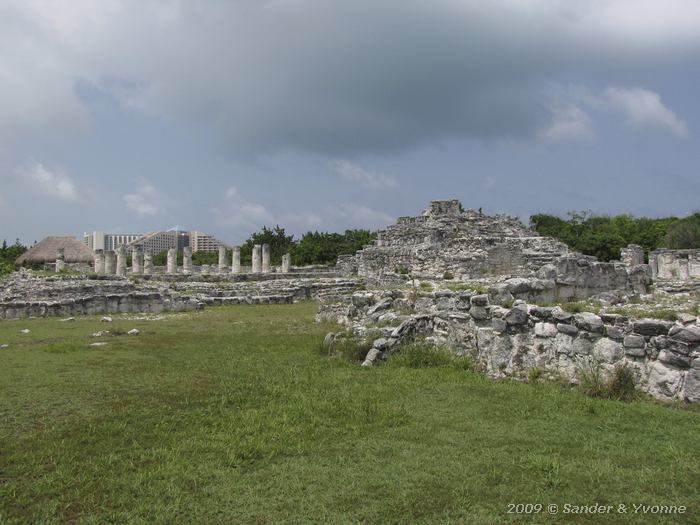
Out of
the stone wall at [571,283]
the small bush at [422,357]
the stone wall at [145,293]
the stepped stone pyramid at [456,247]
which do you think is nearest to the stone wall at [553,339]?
the small bush at [422,357]

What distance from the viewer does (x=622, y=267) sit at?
14047mm

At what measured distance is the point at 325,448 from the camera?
5.52 meters

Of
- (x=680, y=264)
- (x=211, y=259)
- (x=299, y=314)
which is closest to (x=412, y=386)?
(x=299, y=314)

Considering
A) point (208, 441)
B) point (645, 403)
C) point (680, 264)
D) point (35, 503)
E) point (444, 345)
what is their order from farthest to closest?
point (680, 264)
point (444, 345)
point (645, 403)
point (208, 441)
point (35, 503)

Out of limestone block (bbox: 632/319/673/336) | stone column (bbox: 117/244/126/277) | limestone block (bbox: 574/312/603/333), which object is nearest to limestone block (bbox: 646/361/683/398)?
limestone block (bbox: 632/319/673/336)

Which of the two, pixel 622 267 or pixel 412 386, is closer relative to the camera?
pixel 412 386

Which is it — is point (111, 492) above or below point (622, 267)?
below

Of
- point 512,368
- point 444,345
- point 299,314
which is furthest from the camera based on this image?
point 299,314

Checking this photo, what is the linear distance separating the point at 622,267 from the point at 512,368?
7.29 metres

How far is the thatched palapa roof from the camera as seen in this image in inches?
1975

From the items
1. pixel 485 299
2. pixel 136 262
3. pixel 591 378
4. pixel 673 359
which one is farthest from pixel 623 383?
pixel 136 262

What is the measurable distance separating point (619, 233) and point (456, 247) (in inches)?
1571

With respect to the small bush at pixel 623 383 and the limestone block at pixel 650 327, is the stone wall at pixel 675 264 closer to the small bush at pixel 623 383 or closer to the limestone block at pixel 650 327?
the limestone block at pixel 650 327

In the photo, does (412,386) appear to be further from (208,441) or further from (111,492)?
(111,492)
